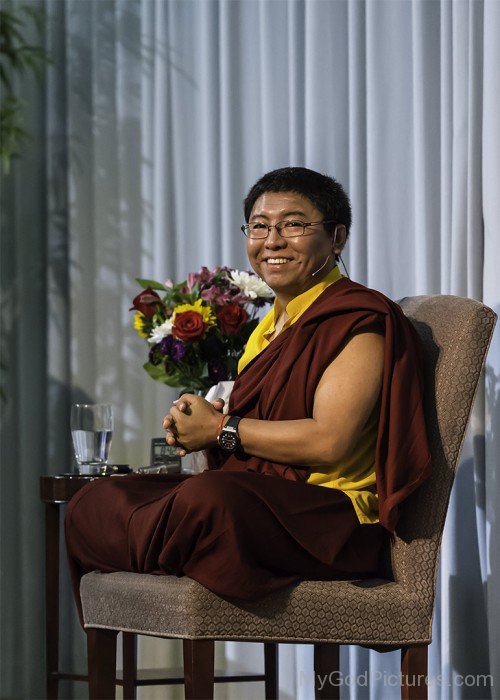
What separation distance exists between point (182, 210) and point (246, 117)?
0.36 meters

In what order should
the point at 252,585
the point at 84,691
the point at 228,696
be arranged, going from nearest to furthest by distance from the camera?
the point at 252,585 < the point at 228,696 < the point at 84,691

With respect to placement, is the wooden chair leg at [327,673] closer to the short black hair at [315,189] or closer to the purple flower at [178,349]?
the purple flower at [178,349]

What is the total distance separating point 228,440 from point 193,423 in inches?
3.3

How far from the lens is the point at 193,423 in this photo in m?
1.90

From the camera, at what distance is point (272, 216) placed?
2135 mm

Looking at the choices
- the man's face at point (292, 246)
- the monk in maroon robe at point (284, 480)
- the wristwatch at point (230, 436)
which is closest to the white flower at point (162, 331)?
the man's face at point (292, 246)

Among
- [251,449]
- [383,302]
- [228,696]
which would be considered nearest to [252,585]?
[251,449]

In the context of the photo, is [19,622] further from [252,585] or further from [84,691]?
[252,585]

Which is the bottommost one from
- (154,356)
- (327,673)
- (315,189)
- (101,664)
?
(327,673)

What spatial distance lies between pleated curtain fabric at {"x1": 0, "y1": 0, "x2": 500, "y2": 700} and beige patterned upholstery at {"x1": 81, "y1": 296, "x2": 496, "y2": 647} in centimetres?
62

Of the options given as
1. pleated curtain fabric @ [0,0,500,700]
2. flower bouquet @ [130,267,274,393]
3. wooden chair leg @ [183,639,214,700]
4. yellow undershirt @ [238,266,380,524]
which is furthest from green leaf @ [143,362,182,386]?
wooden chair leg @ [183,639,214,700]

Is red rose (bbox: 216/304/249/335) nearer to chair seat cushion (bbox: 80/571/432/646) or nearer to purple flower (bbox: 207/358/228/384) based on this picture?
purple flower (bbox: 207/358/228/384)

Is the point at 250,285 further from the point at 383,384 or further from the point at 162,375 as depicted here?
the point at 383,384

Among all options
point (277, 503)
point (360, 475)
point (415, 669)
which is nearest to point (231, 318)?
point (360, 475)
